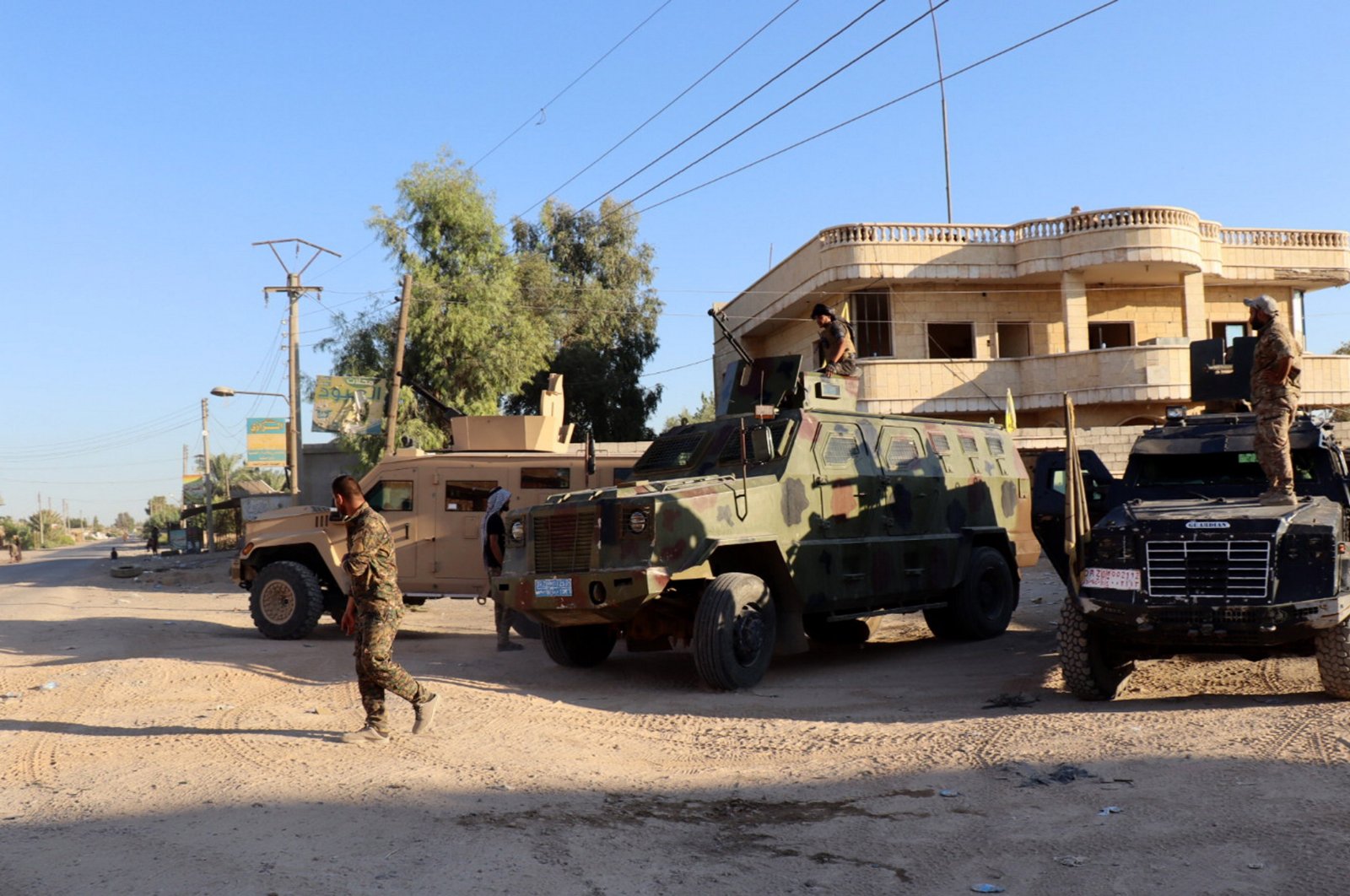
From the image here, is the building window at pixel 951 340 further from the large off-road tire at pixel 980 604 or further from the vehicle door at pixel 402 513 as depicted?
the vehicle door at pixel 402 513

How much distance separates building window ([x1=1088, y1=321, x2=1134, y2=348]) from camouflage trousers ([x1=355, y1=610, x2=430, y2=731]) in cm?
2433

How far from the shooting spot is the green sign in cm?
2567

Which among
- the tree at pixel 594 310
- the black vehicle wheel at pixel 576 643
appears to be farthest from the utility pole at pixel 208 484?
A: the black vehicle wheel at pixel 576 643

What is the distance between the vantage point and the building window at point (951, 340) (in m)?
27.3

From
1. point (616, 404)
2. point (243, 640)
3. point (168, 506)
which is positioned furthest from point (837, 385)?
point (168, 506)

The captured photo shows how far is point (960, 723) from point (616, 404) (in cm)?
3037

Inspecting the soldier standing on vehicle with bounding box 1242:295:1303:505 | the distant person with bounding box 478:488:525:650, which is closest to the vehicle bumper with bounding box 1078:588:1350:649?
the soldier standing on vehicle with bounding box 1242:295:1303:505

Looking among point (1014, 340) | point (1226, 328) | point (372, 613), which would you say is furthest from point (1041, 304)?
point (372, 613)

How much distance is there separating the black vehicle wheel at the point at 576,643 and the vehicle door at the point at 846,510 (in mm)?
1958

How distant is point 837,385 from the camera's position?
11250 millimetres

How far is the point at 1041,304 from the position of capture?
2739 cm

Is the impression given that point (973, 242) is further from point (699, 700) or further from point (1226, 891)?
point (1226, 891)

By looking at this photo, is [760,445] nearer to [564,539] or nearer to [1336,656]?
[564,539]

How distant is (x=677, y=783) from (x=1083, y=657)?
10.3ft
